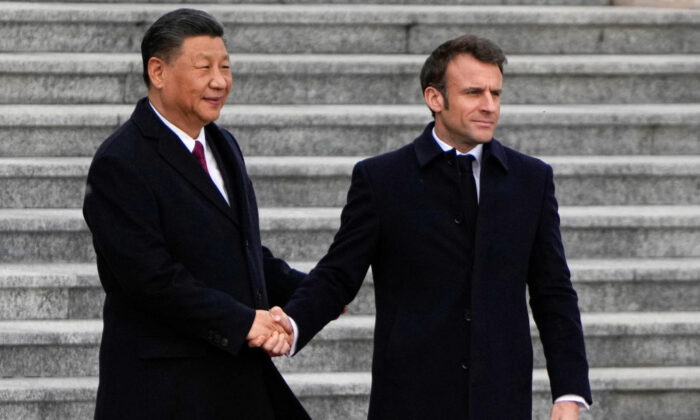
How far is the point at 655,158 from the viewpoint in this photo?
6738mm

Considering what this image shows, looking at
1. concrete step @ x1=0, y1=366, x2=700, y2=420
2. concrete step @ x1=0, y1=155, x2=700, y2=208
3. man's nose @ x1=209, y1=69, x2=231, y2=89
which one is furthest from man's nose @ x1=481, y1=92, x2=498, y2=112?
concrete step @ x1=0, y1=155, x2=700, y2=208

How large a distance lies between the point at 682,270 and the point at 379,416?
2567mm

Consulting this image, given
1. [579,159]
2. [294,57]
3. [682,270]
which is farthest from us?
[294,57]

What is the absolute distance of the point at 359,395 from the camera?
5523 mm

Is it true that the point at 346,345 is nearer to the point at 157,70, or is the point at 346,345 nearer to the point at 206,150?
the point at 206,150

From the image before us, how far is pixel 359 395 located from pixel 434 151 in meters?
1.89

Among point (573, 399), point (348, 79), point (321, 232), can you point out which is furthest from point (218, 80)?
point (348, 79)

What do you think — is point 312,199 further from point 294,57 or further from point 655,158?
point 655,158

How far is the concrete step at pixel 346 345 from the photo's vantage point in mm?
5488

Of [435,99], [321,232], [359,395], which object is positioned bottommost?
[359,395]

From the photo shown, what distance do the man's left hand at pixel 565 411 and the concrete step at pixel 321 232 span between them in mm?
2371

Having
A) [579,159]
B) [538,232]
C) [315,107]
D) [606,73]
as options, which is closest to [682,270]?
[579,159]

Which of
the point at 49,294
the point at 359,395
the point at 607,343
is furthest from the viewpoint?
the point at 607,343

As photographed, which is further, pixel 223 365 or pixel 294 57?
pixel 294 57
